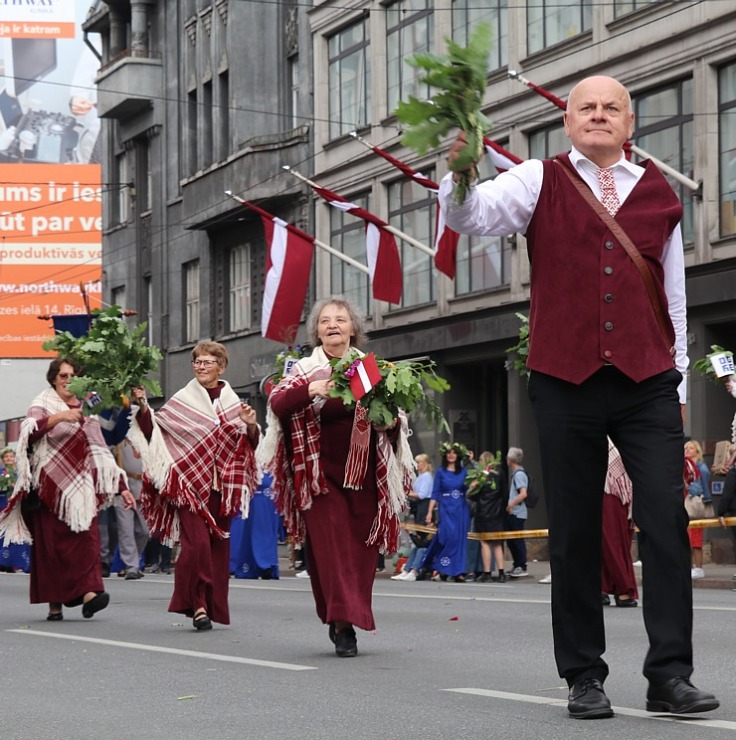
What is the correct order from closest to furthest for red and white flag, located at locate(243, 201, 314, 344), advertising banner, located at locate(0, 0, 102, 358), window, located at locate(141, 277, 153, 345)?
1. red and white flag, located at locate(243, 201, 314, 344)
2. window, located at locate(141, 277, 153, 345)
3. advertising banner, located at locate(0, 0, 102, 358)

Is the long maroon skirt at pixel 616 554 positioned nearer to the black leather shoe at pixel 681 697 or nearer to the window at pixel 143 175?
the black leather shoe at pixel 681 697

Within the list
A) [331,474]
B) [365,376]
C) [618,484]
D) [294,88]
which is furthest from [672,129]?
[365,376]

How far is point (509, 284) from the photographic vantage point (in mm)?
31250

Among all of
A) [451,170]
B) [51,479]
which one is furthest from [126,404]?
[451,170]

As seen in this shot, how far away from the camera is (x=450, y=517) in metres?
23.0

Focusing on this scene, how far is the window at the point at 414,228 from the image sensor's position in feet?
112

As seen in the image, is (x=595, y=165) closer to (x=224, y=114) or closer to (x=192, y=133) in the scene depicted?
(x=224, y=114)

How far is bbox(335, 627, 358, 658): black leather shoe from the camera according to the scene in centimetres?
955

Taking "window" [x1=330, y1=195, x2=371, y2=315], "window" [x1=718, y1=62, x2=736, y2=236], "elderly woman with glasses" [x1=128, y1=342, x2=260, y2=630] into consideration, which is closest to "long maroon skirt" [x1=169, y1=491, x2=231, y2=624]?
"elderly woman with glasses" [x1=128, y1=342, x2=260, y2=630]

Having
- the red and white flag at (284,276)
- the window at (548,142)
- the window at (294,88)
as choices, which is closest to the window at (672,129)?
the window at (548,142)

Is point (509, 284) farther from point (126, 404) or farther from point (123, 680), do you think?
point (123, 680)

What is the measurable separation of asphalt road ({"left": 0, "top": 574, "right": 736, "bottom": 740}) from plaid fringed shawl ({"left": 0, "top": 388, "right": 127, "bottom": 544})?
77cm

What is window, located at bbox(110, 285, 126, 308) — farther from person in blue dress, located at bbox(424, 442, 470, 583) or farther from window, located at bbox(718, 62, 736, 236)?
person in blue dress, located at bbox(424, 442, 470, 583)

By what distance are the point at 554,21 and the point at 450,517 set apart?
10824 millimetres
